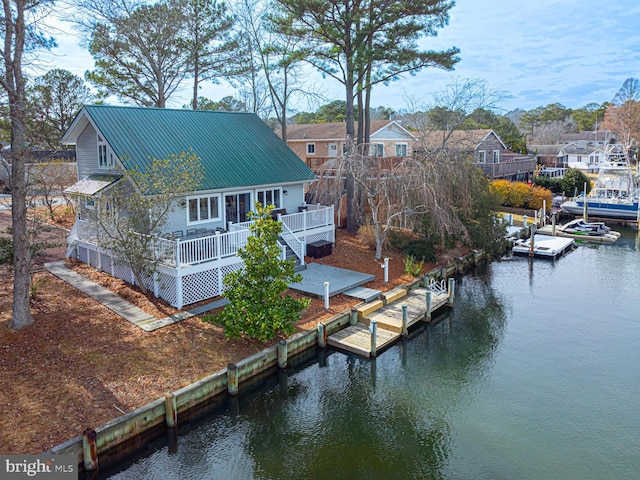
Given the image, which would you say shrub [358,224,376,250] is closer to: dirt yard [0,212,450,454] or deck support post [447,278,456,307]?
deck support post [447,278,456,307]

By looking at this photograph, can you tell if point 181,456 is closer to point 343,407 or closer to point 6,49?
point 343,407

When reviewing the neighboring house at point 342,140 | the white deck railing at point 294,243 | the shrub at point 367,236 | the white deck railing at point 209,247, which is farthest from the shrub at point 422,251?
the neighboring house at point 342,140

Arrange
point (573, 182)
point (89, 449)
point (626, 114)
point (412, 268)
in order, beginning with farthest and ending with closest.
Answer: point (626, 114) < point (573, 182) < point (412, 268) < point (89, 449)

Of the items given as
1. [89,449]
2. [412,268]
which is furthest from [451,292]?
[89,449]

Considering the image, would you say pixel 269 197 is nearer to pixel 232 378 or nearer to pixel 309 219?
pixel 309 219

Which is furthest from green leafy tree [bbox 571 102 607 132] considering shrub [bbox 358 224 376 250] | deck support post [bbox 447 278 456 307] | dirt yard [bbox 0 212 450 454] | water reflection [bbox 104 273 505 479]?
dirt yard [bbox 0 212 450 454]

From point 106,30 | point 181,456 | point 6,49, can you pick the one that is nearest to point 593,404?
point 181,456

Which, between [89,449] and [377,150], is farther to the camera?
[377,150]
